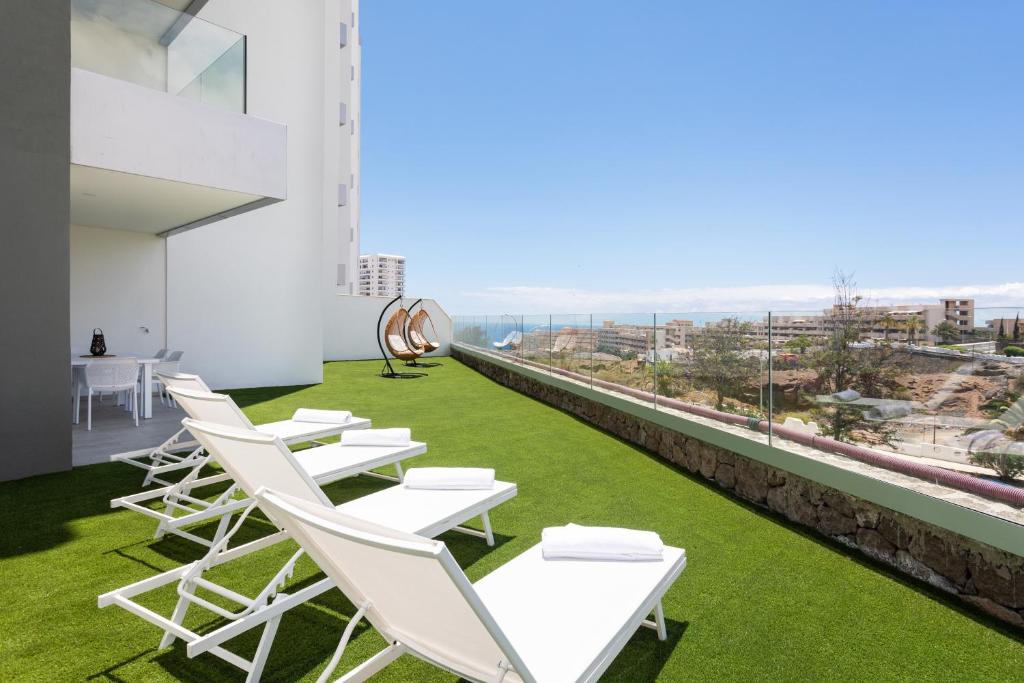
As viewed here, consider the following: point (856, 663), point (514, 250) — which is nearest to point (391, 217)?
point (514, 250)

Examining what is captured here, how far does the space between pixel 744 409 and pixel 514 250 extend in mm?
53938

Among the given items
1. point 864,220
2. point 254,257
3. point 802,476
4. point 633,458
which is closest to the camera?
point 802,476

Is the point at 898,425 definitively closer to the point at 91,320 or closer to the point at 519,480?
the point at 519,480

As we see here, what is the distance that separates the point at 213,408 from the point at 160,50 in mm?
5030

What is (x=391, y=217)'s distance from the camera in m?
55.2

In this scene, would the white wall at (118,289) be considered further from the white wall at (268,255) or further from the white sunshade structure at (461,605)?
the white sunshade structure at (461,605)

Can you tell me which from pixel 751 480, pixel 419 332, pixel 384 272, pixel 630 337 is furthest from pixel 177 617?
pixel 384 272

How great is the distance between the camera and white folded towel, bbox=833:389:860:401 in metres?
4.00

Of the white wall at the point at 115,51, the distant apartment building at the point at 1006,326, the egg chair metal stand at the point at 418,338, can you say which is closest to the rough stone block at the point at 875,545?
the distant apartment building at the point at 1006,326

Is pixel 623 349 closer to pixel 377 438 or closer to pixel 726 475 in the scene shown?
pixel 726 475

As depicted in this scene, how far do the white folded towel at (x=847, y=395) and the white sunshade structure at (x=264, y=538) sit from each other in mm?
2385

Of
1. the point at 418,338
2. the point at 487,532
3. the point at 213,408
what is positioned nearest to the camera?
the point at 487,532

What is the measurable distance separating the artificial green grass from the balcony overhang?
315 centimetres

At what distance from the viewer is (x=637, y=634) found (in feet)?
8.98
